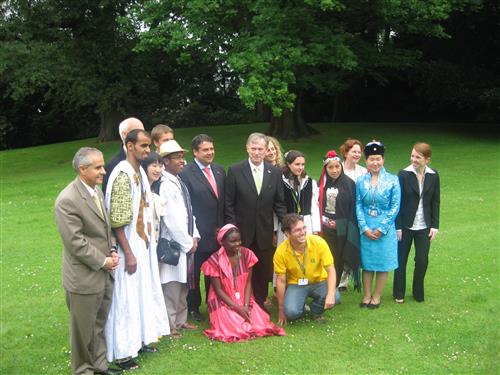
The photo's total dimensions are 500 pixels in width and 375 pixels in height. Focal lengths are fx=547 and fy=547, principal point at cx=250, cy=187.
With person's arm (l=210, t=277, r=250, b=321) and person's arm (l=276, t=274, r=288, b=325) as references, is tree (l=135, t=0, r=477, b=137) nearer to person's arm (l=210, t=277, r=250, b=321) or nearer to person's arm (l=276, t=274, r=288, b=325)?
person's arm (l=276, t=274, r=288, b=325)

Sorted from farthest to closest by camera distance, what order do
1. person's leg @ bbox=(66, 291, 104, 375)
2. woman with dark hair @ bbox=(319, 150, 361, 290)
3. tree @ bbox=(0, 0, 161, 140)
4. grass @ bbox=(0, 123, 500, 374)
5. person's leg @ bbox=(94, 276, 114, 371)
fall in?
tree @ bbox=(0, 0, 161, 140)
woman with dark hair @ bbox=(319, 150, 361, 290)
grass @ bbox=(0, 123, 500, 374)
person's leg @ bbox=(94, 276, 114, 371)
person's leg @ bbox=(66, 291, 104, 375)

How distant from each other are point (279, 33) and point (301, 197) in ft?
42.6

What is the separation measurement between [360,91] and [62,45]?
1865 cm

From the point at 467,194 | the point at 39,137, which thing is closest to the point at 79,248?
the point at 467,194

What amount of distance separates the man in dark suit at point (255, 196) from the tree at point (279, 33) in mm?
11021

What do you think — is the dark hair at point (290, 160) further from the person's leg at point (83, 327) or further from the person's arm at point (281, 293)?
the person's leg at point (83, 327)

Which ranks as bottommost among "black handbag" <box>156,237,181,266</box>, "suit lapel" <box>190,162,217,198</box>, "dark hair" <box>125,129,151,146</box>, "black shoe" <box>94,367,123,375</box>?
"black shoe" <box>94,367,123,375</box>

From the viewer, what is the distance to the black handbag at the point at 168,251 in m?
5.66

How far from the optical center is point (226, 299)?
19.7ft

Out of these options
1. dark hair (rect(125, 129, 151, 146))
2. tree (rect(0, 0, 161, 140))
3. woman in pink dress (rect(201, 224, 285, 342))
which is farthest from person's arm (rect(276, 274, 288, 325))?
tree (rect(0, 0, 161, 140))

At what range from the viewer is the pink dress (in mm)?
5930

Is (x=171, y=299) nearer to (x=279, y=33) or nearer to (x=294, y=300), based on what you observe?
(x=294, y=300)

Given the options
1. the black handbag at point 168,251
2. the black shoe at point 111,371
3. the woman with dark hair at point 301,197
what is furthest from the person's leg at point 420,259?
the black shoe at point 111,371

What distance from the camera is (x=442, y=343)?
5762 millimetres
